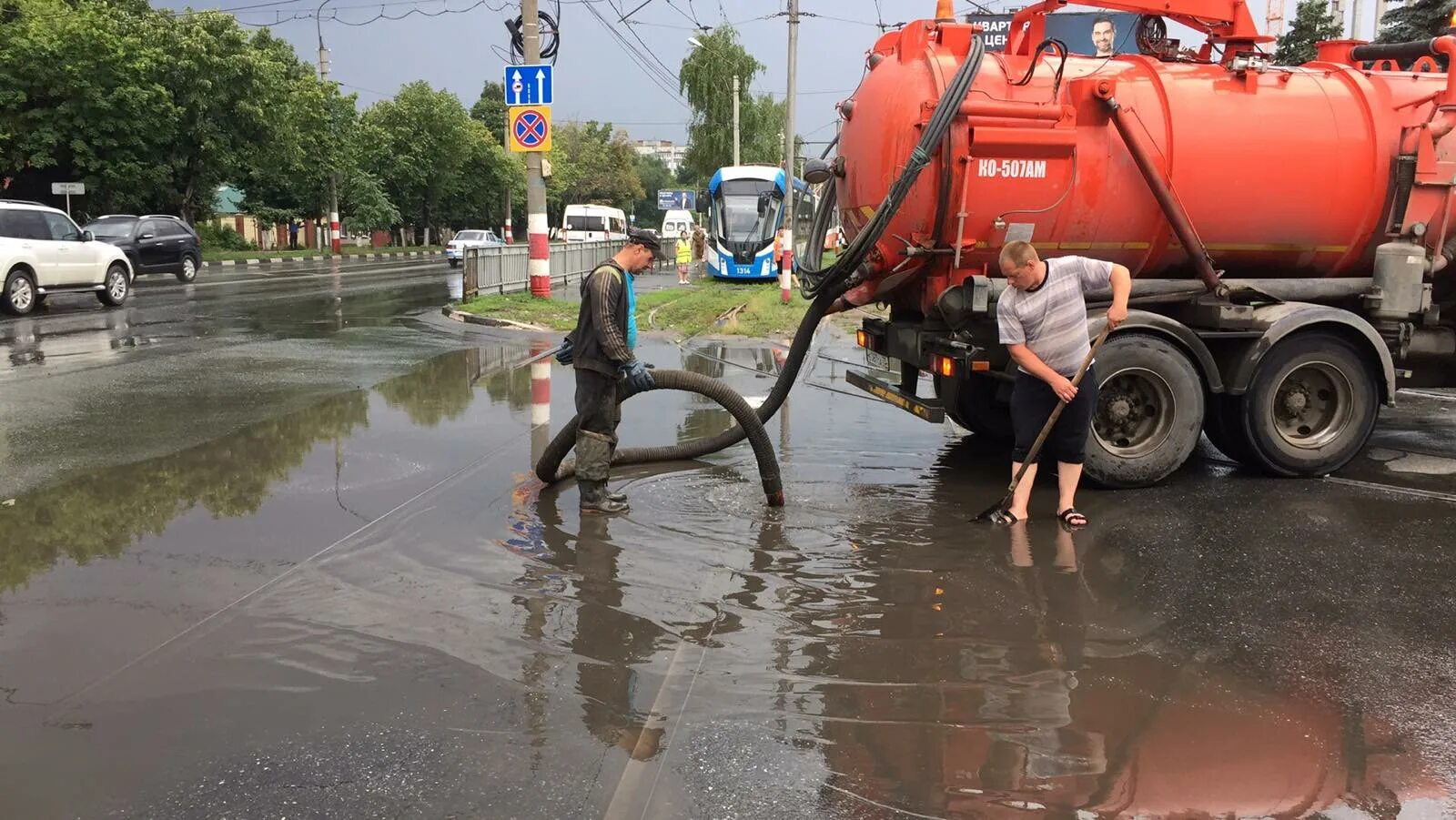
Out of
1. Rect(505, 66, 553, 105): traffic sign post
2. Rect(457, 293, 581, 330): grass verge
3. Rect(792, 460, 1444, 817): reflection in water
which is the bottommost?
Rect(792, 460, 1444, 817): reflection in water

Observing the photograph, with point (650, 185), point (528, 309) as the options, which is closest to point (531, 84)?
point (528, 309)

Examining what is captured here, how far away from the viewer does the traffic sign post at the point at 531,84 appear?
17594mm

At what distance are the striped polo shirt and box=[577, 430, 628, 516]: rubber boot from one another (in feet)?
7.98

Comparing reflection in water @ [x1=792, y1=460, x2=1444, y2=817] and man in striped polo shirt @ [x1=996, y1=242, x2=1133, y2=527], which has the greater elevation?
man in striped polo shirt @ [x1=996, y1=242, x2=1133, y2=527]

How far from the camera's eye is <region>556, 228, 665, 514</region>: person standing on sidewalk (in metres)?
6.11

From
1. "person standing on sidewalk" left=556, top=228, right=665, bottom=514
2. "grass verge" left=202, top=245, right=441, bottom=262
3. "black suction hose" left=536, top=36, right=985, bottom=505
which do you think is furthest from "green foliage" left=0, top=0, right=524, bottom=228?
"person standing on sidewalk" left=556, top=228, right=665, bottom=514

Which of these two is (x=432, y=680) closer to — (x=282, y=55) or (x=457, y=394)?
(x=457, y=394)

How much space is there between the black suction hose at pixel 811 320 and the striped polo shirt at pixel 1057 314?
3.30ft

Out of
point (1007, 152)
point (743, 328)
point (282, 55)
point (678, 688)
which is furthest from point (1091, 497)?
point (282, 55)

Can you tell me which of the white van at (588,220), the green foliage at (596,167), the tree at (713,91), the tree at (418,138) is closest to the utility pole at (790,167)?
the tree at (713,91)

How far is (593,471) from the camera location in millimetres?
6211

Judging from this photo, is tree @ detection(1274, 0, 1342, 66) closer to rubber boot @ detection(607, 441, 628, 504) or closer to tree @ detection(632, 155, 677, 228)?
rubber boot @ detection(607, 441, 628, 504)

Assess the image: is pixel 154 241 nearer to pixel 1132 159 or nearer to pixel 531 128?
pixel 531 128

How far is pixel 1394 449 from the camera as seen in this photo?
27.4 ft
